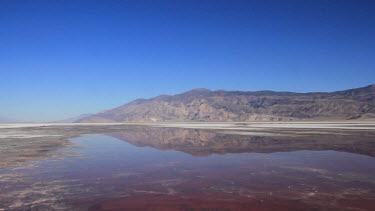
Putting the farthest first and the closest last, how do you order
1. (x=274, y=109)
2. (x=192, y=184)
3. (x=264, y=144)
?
(x=274, y=109)
(x=264, y=144)
(x=192, y=184)

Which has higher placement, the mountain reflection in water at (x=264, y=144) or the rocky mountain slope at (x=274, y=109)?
the rocky mountain slope at (x=274, y=109)

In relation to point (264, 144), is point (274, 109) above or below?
above

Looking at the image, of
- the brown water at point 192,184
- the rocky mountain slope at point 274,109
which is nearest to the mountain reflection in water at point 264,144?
the brown water at point 192,184

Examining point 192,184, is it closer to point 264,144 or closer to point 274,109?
point 264,144

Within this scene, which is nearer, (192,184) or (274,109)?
(192,184)

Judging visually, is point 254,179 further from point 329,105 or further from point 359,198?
point 329,105

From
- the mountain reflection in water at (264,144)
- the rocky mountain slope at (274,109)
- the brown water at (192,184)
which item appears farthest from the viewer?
the rocky mountain slope at (274,109)

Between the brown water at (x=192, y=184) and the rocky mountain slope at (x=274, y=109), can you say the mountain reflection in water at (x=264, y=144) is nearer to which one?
the brown water at (x=192, y=184)

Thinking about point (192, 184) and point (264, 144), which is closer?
point (192, 184)

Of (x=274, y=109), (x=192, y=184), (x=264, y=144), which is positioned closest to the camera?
(x=192, y=184)

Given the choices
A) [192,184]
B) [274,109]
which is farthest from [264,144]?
[274,109]

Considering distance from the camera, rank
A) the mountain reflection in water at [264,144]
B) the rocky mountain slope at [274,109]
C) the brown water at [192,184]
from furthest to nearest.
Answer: the rocky mountain slope at [274,109] → the mountain reflection in water at [264,144] → the brown water at [192,184]
